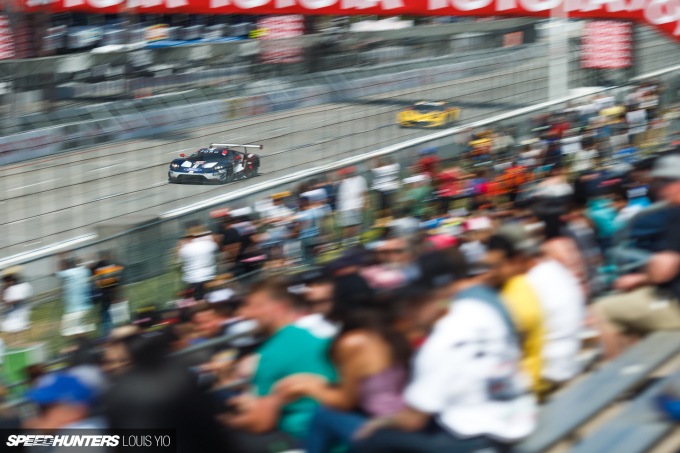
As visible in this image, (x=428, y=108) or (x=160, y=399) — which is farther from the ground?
(x=160, y=399)

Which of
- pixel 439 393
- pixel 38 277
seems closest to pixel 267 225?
Answer: pixel 38 277

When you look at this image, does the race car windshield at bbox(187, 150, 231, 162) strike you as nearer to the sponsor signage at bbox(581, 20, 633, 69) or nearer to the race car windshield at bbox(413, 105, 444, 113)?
the race car windshield at bbox(413, 105, 444, 113)

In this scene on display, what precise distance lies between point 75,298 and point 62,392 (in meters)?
5.22

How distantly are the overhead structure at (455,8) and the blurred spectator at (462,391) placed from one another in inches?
593

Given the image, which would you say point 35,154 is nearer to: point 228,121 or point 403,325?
point 228,121

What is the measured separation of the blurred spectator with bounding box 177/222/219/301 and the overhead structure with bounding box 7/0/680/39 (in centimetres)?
969

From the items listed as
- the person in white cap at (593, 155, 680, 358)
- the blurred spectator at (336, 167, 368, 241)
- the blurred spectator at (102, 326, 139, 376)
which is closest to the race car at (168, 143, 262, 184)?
the blurred spectator at (336, 167, 368, 241)

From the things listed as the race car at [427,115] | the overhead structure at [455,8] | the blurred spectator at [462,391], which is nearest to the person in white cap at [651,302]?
the blurred spectator at [462,391]

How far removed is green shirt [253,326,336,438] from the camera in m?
3.42

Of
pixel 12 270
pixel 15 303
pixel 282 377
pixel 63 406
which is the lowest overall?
pixel 15 303

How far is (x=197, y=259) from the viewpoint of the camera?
8.49 metres

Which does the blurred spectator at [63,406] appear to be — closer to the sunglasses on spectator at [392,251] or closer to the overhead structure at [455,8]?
the sunglasses on spectator at [392,251]

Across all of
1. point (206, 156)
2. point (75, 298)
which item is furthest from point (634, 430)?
point (206, 156)

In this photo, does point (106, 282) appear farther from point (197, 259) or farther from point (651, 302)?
point (651, 302)
